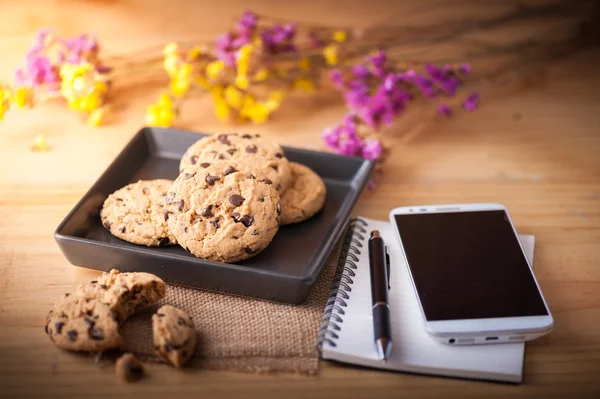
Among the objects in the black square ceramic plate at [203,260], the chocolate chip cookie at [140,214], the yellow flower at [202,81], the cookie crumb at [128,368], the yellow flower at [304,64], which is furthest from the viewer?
the yellow flower at [304,64]

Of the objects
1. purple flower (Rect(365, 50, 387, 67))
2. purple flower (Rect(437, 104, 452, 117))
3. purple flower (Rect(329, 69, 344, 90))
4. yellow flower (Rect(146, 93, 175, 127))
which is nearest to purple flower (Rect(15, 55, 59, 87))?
yellow flower (Rect(146, 93, 175, 127))

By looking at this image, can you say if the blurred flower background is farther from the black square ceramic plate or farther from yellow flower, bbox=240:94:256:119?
the black square ceramic plate

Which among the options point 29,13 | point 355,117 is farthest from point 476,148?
point 29,13

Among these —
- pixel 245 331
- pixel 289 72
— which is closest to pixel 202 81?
pixel 289 72

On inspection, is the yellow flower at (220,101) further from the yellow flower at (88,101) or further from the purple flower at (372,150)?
the purple flower at (372,150)

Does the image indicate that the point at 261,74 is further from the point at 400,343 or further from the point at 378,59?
the point at 400,343

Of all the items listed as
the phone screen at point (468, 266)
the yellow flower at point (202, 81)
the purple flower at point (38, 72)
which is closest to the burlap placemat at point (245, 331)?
the phone screen at point (468, 266)
